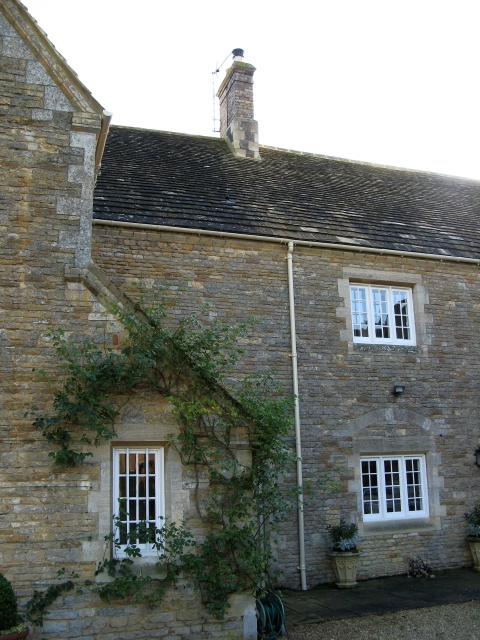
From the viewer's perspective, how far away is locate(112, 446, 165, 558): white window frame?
308 inches

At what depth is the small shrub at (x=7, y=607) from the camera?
6613mm

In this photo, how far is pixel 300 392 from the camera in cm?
1182

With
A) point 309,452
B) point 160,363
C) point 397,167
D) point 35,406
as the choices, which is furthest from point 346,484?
point 397,167

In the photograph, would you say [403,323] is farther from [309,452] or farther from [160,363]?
[160,363]

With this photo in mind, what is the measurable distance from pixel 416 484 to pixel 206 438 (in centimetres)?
616

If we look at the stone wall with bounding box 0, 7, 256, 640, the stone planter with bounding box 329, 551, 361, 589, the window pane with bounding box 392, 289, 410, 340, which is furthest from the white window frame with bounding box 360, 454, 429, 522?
the stone wall with bounding box 0, 7, 256, 640

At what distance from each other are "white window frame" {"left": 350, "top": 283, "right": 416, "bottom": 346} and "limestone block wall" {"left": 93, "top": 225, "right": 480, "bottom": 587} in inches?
7.4

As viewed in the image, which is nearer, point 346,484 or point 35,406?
point 35,406

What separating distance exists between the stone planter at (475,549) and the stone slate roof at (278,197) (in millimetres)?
5640

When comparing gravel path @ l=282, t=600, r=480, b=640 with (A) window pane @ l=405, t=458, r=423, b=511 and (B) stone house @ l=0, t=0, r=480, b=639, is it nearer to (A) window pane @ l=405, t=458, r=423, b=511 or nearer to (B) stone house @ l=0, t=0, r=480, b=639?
(B) stone house @ l=0, t=0, r=480, b=639

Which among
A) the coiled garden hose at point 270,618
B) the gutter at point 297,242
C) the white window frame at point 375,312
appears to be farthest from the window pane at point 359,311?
the coiled garden hose at point 270,618

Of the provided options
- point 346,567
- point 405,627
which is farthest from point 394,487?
point 405,627

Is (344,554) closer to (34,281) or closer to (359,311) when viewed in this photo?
(359,311)

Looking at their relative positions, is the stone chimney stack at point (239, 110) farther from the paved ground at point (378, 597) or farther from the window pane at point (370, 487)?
the paved ground at point (378, 597)
